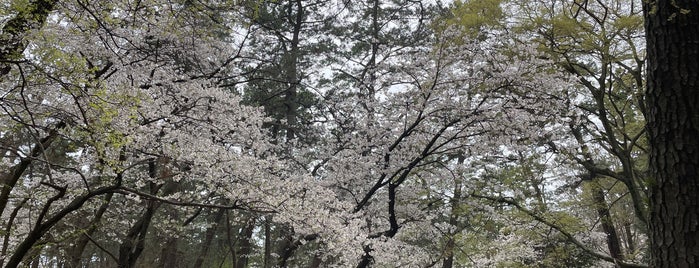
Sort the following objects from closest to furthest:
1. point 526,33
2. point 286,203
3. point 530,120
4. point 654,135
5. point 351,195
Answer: point 654,135 < point 286,203 < point 526,33 < point 530,120 < point 351,195

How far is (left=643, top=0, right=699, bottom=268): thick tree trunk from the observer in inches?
79.4

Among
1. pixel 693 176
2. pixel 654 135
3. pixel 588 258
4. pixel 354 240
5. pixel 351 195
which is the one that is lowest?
pixel 693 176

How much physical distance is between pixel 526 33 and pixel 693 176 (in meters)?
4.79

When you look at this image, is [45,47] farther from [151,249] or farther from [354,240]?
[151,249]

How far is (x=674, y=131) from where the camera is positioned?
209cm

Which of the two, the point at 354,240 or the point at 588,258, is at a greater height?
the point at 588,258

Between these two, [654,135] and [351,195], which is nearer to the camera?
[654,135]

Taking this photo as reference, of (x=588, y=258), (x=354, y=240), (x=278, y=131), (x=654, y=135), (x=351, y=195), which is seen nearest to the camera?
(x=654, y=135)

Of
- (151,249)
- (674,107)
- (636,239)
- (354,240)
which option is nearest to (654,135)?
(674,107)

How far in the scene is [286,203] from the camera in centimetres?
500

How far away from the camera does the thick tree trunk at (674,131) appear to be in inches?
79.4

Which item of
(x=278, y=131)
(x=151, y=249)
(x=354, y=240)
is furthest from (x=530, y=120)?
(x=151, y=249)

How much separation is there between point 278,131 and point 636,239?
12172 millimetres

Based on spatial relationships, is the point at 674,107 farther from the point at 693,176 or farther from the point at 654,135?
the point at 693,176
